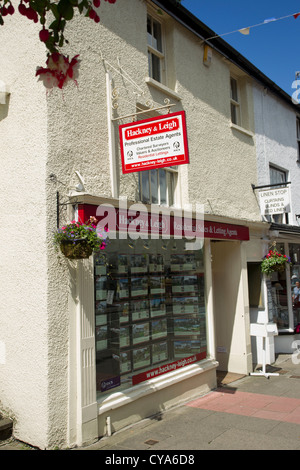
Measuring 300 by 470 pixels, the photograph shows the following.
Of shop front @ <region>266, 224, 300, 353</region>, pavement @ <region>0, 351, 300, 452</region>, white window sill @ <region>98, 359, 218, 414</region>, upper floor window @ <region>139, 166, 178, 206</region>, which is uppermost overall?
upper floor window @ <region>139, 166, 178, 206</region>

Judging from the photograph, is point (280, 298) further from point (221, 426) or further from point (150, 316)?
point (221, 426)

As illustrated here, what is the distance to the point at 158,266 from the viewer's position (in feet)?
23.6

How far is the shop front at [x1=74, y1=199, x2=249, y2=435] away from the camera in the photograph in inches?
226

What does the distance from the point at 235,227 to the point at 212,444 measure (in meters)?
4.57

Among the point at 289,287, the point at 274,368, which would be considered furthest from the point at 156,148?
the point at 289,287

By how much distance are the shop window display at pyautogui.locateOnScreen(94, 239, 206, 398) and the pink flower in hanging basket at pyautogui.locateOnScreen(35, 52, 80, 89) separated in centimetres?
296

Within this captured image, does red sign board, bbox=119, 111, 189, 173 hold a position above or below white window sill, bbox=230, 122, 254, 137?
below

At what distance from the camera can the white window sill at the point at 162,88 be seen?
7125 mm

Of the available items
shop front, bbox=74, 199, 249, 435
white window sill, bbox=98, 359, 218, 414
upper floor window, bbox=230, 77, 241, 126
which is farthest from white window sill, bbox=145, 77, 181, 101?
white window sill, bbox=98, 359, 218, 414

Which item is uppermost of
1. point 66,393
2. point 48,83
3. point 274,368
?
point 48,83

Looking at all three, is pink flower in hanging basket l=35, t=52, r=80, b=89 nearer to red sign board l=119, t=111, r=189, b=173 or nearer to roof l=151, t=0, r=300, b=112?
red sign board l=119, t=111, r=189, b=173

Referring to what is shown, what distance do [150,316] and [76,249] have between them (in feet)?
8.05
